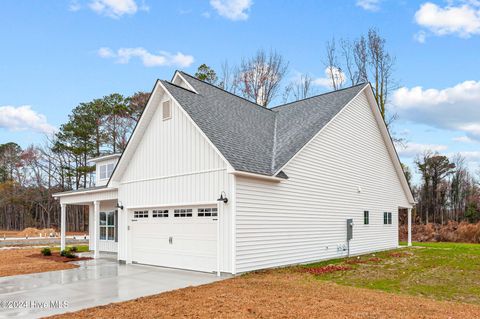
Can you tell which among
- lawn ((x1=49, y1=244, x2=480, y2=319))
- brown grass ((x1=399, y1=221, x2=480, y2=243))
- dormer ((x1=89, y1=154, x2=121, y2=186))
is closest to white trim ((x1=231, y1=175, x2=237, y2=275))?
lawn ((x1=49, y1=244, x2=480, y2=319))

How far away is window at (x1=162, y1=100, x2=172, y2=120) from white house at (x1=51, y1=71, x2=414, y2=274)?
35 mm

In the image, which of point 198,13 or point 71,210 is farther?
point 71,210

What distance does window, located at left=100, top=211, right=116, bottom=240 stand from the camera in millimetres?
18031

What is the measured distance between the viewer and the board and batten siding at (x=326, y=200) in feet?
37.1

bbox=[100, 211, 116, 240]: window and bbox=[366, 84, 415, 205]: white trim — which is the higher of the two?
bbox=[366, 84, 415, 205]: white trim

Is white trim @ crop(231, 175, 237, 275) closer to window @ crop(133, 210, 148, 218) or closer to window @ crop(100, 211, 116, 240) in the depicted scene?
window @ crop(133, 210, 148, 218)

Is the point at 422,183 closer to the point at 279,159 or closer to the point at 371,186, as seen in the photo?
the point at 371,186

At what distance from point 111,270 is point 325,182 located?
8248mm

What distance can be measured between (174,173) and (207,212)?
1950mm

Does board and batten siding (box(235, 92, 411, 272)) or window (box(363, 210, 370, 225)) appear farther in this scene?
window (box(363, 210, 370, 225))

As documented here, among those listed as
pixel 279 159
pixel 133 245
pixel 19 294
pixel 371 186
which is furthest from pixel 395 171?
pixel 19 294

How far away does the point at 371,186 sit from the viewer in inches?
698

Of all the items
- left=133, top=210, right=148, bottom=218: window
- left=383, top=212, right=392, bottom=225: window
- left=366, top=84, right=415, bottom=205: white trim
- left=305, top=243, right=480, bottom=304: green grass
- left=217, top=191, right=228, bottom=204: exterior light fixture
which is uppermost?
left=366, top=84, right=415, bottom=205: white trim

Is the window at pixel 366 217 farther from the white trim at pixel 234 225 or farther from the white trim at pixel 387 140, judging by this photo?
the white trim at pixel 234 225
